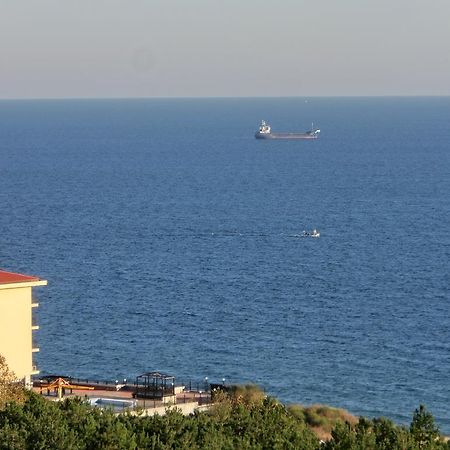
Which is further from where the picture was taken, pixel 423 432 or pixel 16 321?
pixel 16 321

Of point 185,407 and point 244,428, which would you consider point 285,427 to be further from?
point 185,407

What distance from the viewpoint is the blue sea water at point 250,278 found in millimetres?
56594

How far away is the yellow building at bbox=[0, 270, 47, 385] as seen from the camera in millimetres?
40875

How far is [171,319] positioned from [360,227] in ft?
133

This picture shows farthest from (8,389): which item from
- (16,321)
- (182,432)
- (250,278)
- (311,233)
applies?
(311,233)

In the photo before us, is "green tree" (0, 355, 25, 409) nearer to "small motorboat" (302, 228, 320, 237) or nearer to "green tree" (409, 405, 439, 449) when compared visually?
"green tree" (409, 405, 439, 449)

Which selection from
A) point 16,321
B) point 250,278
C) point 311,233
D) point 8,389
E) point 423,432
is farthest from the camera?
point 311,233

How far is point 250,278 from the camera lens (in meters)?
80.2

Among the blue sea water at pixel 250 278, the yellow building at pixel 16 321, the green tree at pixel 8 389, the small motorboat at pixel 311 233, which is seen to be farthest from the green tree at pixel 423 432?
the small motorboat at pixel 311 233

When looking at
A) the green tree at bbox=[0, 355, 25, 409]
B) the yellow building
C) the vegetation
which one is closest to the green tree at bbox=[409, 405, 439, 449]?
the vegetation

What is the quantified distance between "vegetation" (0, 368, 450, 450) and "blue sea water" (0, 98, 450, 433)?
17.8 meters

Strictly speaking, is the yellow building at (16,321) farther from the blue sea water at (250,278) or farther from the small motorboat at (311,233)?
the small motorboat at (311,233)

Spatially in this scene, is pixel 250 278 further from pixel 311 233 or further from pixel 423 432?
pixel 423 432

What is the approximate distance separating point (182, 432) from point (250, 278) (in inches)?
1969
